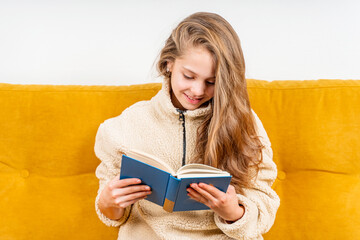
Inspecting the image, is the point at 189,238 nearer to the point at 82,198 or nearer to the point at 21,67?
the point at 82,198

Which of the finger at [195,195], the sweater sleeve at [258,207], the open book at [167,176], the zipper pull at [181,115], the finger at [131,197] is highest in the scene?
the zipper pull at [181,115]

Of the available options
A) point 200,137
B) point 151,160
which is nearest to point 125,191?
point 151,160

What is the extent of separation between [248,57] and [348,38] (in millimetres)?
494

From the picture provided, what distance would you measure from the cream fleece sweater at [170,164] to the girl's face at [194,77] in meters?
0.06

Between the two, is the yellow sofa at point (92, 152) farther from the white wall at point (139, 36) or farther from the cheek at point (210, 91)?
the cheek at point (210, 91)

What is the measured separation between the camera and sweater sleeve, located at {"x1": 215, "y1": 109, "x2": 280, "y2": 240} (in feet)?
3.76

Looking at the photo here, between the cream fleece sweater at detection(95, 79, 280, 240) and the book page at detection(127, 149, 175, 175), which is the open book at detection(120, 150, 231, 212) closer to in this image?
the book page at detection(127, 149, 175, 175)

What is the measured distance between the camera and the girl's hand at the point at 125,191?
3.28 ft

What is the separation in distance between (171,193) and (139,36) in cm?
98

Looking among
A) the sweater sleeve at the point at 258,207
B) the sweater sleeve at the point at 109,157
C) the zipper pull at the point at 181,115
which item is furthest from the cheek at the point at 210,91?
the sweater sleeve at the point at 109,157

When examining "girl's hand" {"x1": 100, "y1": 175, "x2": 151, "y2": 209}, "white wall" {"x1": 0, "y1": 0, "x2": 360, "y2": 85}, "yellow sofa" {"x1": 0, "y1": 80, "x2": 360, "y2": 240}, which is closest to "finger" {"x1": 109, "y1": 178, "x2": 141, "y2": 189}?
"girl's hand" {"x1": 100, "y1": 175, "x2": 151, "y2": 209}

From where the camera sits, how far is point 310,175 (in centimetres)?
147

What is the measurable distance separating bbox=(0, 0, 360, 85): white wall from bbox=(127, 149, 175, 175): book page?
0.80 metres

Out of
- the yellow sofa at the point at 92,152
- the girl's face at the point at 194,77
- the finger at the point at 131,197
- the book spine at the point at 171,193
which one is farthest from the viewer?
the yellow sofa at the point at 92,152
